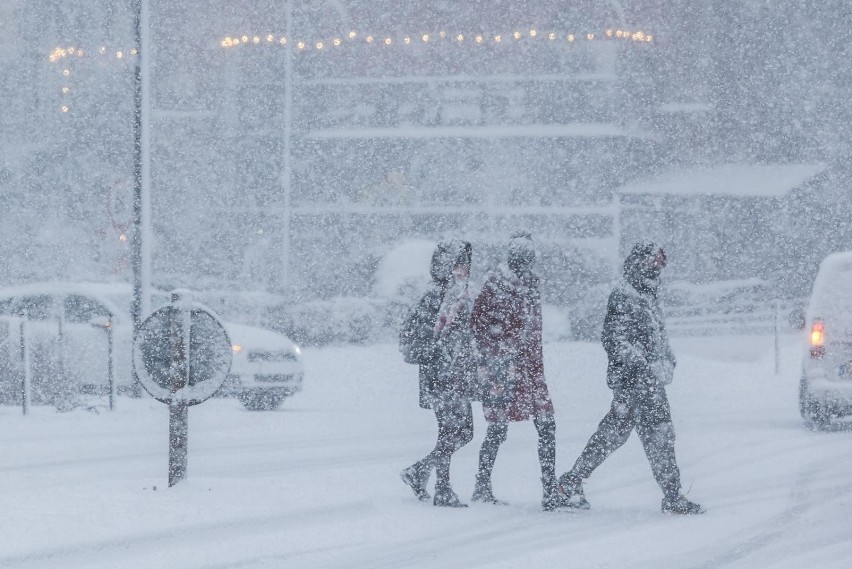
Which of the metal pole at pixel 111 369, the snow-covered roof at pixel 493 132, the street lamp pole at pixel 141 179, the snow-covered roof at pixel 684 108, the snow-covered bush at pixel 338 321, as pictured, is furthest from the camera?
the snow-covered roof at pixel 684 108

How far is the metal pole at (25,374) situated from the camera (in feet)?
48.6

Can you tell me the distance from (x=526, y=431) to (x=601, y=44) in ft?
88.9

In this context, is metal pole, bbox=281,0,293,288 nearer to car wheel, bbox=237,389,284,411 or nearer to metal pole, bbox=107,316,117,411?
car wheel, bbox=237,389,284,411

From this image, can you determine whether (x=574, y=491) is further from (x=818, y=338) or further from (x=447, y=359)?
(x=818, y=338)

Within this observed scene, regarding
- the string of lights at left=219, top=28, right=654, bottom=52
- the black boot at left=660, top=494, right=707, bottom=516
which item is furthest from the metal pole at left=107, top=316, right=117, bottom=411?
the string of lights at left=219, top=28, right=654, bottom=52

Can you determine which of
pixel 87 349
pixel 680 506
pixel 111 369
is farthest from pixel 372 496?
pixel 87 349

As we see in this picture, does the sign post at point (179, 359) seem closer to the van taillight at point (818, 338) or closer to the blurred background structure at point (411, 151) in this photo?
the van taillight at point (818, 338)

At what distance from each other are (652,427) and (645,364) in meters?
0.38

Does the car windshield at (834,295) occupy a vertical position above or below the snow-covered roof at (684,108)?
below

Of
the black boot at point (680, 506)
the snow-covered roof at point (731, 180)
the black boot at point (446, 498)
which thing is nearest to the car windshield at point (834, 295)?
the black boot at point (680, 506)

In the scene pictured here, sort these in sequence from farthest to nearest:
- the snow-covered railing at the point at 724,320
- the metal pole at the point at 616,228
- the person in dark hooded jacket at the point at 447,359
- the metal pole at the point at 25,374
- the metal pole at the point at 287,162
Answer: the metal pole at the point at 616,228, the metal pole at the point at 287,162, the snow-covered railing at the point at 724,320, the metal pole at the point at 25,374, the person in dark hooded jacket at the point at 447,359

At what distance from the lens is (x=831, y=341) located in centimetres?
1266

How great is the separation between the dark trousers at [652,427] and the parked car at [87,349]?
290 inches

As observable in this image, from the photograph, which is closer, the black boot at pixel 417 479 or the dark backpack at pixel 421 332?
the dark backpack at pixel 421 332
